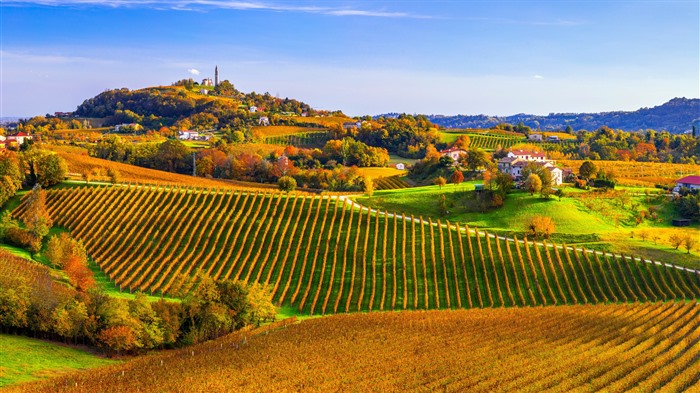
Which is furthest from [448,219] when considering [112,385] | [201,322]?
[112,385]

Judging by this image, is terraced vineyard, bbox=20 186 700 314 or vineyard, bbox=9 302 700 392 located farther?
terraced vineyard, bbox=20 186 700 314

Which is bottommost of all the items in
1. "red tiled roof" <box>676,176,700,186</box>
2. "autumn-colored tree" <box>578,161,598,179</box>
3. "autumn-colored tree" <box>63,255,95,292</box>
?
"autumn-colored tree" <box>63,255,95,292</box>

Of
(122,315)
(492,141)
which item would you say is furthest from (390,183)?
(122,315)

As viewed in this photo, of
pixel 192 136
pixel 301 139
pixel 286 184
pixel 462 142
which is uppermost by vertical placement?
pixel 192 136

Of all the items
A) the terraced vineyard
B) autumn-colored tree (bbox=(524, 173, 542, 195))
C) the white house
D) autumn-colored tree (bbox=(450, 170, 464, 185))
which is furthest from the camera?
the white house

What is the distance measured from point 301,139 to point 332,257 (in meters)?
129

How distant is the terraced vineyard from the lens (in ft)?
182

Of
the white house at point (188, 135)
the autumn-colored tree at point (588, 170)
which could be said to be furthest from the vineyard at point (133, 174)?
the white house at point (188, 135)

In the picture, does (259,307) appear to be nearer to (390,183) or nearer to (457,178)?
(457,178)

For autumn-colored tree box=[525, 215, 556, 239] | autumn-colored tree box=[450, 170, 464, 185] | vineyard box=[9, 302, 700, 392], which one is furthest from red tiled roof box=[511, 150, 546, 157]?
vineyard box=[9, 302, 700, 392]

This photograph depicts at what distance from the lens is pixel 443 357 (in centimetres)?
3800

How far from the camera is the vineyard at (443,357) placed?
33.5 m

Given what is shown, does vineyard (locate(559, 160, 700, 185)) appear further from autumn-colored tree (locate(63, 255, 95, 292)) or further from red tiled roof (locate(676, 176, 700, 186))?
autumn-colored tree (locate(63, 255, 95, 292))

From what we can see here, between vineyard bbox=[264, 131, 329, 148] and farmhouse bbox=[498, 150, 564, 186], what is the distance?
7346cm
